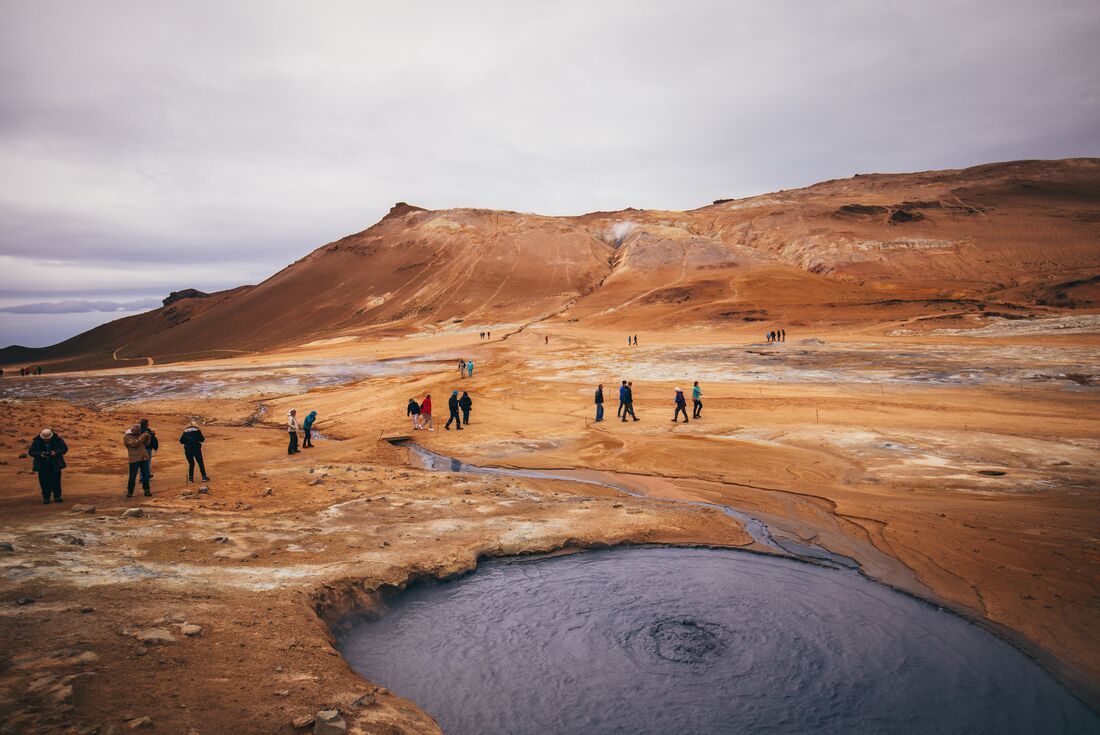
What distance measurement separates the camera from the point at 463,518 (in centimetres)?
1380

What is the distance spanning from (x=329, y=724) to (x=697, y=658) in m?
5.15

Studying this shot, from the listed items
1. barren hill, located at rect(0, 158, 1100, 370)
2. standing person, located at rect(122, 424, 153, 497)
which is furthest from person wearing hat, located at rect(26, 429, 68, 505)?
barren hill, located at rect(0, 158, 1100, 370)

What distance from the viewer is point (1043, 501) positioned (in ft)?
43.3

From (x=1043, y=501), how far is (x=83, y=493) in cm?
2232

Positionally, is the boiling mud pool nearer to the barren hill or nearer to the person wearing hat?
the person wearing hat

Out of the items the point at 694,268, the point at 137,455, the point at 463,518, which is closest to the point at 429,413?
the point at 137,455

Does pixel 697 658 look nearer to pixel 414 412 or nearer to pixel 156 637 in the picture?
pixel 156 637

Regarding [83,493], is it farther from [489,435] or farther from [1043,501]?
[1043,501]

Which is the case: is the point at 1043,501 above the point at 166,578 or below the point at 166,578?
below

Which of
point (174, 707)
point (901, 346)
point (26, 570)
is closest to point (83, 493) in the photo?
point (26, 570)

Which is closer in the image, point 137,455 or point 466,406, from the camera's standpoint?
point 137,455

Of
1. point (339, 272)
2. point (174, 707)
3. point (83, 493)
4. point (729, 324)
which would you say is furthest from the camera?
point (339, 272)

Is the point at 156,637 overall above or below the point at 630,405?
below

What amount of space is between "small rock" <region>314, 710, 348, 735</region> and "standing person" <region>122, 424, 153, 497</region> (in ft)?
38.5
